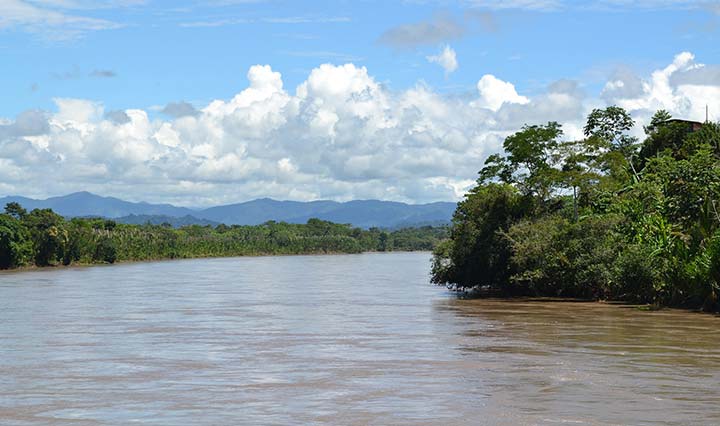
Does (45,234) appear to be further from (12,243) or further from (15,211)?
(12,243)

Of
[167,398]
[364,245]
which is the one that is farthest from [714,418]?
[364,245]

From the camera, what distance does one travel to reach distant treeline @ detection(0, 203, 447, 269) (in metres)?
84.1

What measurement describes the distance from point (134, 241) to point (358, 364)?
328 ft

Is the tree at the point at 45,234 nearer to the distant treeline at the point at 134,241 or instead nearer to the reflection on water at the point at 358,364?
the distant treeline at the point at 134,241

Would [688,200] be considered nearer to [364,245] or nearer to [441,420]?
[441,420]

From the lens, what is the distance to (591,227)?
38281mm

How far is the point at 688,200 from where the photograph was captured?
105 ft

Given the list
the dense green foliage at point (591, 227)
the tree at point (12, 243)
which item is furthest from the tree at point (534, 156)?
the tree at point (12, 243)

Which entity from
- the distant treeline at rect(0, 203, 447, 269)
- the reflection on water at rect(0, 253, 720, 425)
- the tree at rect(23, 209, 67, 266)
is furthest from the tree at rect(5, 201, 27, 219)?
the reflection on water at rect(0, 253, 720, 425)

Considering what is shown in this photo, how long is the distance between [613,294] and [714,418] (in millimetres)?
24690

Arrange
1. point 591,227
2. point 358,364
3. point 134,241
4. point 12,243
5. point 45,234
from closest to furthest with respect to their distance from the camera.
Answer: point 358,364 → point 591,227 → point 12,243 → point 45,234 → point 134,241

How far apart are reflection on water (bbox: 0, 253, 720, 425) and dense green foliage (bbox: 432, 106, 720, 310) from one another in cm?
190

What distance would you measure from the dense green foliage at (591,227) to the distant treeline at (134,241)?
8589mm

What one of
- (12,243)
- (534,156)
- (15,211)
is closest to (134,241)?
(15,211)
